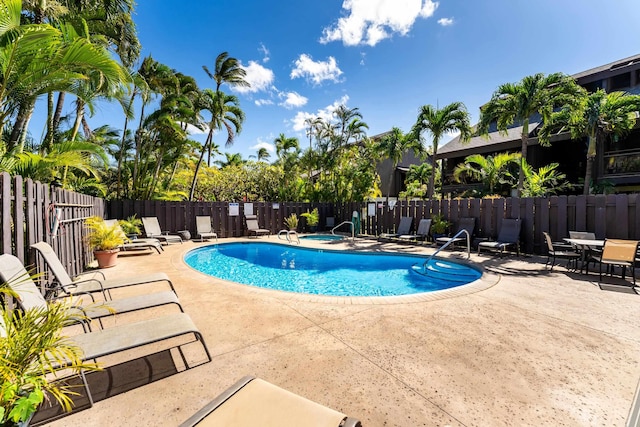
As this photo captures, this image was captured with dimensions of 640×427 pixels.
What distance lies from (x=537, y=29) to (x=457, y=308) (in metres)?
13.8

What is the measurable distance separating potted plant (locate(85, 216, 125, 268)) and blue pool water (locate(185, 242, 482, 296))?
2.32m

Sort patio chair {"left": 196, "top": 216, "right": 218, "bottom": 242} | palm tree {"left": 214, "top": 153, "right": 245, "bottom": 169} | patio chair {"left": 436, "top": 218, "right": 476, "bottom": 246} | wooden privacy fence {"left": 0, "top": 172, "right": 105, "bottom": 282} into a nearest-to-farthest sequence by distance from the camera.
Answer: wooden privacy fence {"left": 0, "top": 172, "right": 105, "bottom": 282}, patio chair {"left": 436, "top": 218, "right": 476, "bottom": 246}, patio chair {"left": 196, "top": 216, "right": 218, "bottom": 242}, palm tree {"left": 214, "top": 153, "right": 245, "bottom": 169}

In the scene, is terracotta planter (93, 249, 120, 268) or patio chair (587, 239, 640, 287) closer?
patio chair (587, 239, 640, 287)

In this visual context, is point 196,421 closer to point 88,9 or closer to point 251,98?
point 88,9

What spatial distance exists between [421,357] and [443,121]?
13.4 meters

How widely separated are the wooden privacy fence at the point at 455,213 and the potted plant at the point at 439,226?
1.00 ft

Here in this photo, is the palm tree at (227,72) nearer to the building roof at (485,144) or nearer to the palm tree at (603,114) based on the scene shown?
the building roof at (485,144)

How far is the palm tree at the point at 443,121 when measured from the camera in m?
13.6

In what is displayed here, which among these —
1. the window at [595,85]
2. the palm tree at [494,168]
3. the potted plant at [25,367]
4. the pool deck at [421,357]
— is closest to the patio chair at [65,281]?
the pool deck at [421,357]

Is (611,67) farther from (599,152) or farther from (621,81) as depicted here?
(599,152)

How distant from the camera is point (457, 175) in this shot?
2011 centimetres

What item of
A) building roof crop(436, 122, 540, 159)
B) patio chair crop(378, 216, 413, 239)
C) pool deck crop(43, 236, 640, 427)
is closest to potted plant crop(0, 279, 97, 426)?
pool deck crop(43, 236, 640, 427)

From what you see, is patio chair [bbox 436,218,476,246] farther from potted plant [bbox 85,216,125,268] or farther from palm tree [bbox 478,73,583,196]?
potted plant [bbox 85,216,125,268]

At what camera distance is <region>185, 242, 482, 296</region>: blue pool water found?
6766 millimetres
